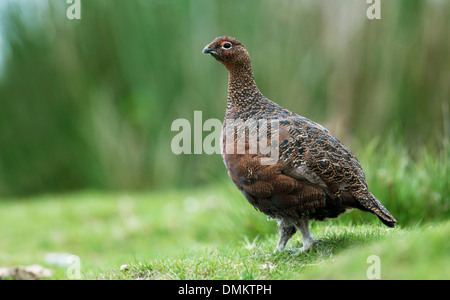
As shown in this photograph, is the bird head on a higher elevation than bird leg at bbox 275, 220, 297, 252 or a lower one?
higher

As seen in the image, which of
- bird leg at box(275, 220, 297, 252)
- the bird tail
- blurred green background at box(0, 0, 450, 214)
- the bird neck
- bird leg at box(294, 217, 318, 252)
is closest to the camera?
the bird tail

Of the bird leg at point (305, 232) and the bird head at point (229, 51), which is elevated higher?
the bird head at point (229, 51)

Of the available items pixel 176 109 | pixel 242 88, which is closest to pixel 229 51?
pixel 242 88

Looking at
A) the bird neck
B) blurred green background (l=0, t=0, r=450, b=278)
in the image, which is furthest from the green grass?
the bird neck

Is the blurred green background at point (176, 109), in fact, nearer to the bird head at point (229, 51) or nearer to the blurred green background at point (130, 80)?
the blurred green background at point (130, 80)

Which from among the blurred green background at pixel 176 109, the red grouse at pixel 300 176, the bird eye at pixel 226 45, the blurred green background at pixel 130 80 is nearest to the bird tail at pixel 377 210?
the red grouse at pixel 300 176

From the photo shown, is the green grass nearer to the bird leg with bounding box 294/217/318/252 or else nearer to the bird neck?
the bird leg with bounding box 294/217/318/252

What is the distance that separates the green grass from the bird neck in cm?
140

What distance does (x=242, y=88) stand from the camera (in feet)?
16.4

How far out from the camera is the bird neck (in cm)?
493

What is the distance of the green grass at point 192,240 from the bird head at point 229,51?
5.91ft

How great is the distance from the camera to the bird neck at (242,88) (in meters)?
4.93

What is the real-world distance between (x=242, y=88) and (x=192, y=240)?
12.2 feet
